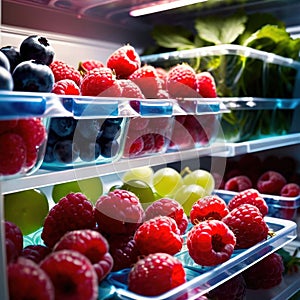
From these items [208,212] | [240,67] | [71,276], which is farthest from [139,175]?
[71,276]

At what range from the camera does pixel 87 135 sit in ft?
2.93

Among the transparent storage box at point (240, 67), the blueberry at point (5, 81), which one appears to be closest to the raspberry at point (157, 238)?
the blueberry at point (5, 81)

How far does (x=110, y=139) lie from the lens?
927mm

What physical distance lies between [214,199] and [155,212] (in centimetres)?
16

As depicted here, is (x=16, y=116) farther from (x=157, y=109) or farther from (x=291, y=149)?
(x=291, y=149)

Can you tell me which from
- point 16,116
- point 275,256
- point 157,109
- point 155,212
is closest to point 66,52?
point 157,109

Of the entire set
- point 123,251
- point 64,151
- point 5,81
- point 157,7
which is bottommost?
point 123,251

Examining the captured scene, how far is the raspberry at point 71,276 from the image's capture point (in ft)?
2.09

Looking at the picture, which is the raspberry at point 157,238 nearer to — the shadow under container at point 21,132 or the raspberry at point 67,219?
the raspberry at point 67,219

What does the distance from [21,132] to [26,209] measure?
340mm

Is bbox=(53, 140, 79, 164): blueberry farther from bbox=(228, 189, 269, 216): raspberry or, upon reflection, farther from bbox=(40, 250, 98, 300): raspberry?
bbox=(228, 189, 269, 216): raspberry

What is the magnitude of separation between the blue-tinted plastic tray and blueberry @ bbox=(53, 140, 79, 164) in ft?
0.75

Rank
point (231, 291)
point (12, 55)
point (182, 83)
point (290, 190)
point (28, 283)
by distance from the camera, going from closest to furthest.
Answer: point (28, 283)
point (12, 55)
point (231, 291)
point (182, 83)
point (290, 190)

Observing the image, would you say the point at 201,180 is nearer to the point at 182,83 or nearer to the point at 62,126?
the point at 182,83
